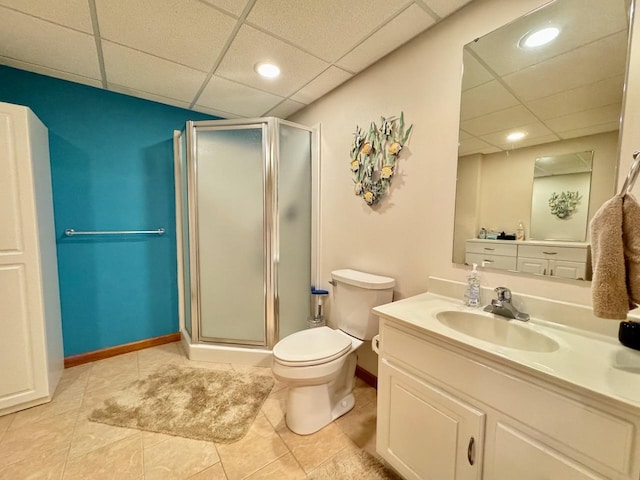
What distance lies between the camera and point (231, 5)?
1.28 meters

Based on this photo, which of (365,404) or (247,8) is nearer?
(247,8)

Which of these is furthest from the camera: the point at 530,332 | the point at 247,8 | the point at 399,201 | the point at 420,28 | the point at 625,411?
the point at 399,201

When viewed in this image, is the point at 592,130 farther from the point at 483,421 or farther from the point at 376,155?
the point at 483,421

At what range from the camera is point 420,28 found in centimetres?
144

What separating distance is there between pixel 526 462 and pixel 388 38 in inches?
76.9

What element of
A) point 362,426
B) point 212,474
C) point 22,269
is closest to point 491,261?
point 362,426

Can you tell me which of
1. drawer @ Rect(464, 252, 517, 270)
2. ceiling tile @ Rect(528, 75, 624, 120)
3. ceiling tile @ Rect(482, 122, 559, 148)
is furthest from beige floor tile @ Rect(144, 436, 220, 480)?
ceiling tile @ Rect(528, 75, 624, 120)

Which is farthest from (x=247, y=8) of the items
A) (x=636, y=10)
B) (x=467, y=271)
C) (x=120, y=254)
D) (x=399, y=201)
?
(x=120, y=254)

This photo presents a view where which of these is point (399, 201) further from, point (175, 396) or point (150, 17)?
point (175, 396)

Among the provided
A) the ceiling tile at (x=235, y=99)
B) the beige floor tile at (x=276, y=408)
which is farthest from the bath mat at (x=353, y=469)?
the ceiling tile at (x=235, y=99)

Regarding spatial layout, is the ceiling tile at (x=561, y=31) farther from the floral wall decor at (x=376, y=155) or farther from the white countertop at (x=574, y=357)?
the white countertop at (x=574, y=357)

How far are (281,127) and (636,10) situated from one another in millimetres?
1859

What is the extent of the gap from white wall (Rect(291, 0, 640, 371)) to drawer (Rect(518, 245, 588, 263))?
99 millimetres

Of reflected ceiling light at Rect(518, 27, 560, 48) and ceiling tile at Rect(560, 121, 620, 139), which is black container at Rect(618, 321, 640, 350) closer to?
ceiling tile at Rect(560, 121, 620, 139)
